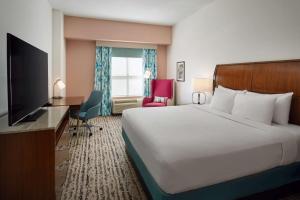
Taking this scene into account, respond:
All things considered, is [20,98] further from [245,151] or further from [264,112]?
[264,112]

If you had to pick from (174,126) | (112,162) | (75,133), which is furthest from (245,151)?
(75,133)

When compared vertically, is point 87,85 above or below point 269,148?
above

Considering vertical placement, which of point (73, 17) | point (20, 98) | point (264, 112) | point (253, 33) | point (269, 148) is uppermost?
point (73, 17)

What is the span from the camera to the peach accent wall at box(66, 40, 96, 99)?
554 centimetres

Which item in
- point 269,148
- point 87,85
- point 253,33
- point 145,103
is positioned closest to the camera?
point 269,148

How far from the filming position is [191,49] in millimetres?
4945

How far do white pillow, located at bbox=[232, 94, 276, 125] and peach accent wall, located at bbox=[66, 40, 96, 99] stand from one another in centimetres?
439

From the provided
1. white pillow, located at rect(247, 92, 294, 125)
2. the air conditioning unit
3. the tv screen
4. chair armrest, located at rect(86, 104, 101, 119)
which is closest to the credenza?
the tv screen

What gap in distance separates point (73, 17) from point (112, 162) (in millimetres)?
4032

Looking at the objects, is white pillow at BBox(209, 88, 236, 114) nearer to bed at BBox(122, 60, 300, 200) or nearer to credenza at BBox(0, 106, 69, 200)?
bed at BBox(122, 60, 300, 200)

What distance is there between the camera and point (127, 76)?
245 inches

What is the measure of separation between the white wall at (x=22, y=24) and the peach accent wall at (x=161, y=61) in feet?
11.2

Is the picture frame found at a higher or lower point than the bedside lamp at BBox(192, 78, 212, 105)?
higher

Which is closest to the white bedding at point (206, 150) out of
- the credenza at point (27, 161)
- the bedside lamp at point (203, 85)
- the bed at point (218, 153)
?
the bed at point (218, 153)
